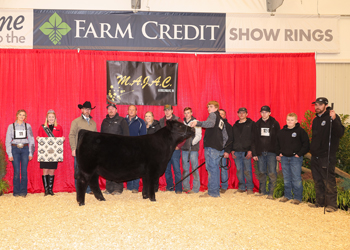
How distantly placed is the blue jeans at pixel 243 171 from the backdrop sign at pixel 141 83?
1.80 metres

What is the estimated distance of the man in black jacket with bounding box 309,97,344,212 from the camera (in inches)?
170

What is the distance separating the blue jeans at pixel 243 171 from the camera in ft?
18.3

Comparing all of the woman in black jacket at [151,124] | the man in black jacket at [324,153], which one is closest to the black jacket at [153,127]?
the woman in black jacket at [151,124]

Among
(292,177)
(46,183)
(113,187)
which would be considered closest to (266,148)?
(292,177)

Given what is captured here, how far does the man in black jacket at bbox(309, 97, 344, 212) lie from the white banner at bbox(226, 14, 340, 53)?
8.61 ft

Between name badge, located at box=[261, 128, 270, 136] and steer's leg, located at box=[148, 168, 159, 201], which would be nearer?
steer's leg, located at box=[148, 168, 159, 201]

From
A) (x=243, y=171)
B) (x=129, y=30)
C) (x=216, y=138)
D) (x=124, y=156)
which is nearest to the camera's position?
(x=124, y=156)

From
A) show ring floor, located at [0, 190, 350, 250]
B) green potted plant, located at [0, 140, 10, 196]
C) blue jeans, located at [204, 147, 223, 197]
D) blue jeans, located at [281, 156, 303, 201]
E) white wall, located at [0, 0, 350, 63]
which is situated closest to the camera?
show ring floor, located at [0, 190, 350, 250]

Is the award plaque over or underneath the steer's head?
underneath

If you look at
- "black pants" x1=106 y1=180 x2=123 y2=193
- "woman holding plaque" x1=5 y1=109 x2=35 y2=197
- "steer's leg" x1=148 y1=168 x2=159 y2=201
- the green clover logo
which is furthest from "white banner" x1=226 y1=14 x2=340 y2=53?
"woman holding plaque" x1=5 y1=109 x2=35 y2=197

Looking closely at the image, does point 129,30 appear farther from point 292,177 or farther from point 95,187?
point 292,177

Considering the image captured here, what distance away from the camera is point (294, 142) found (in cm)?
481

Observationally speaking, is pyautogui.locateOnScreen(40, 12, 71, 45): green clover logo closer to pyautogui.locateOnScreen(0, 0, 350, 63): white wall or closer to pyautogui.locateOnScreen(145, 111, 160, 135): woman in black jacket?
pyautogui.locateOnScreen(0, 0, 350, 63): white wall

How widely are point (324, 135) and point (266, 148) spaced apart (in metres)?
1.04
